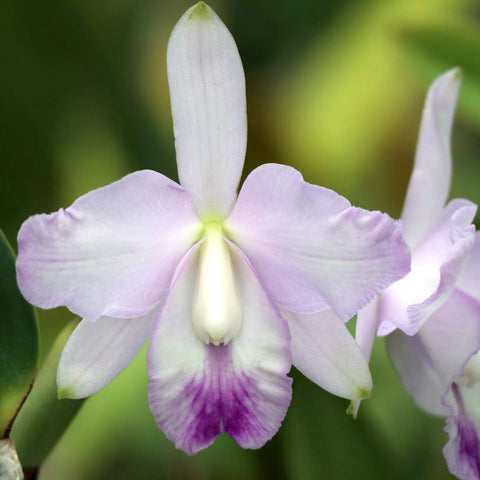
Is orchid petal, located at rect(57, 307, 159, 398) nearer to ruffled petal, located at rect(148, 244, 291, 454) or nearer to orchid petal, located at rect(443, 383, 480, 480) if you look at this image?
ruffled petal, located at rect(148, 244, 291, 454)

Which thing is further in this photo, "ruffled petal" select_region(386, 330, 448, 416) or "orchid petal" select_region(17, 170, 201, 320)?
"ruffled petal" select_region(386, 330, 448, 416)

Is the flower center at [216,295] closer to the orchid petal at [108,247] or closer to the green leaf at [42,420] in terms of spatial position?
the orchid petal at [108,247]

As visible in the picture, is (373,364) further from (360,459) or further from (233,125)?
(233,125)

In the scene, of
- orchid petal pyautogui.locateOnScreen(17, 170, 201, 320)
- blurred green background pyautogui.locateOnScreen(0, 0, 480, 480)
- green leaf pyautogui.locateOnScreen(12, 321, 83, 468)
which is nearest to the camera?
orchid petal pyautogui.locateOnScreen(17, 170, 201, 320)

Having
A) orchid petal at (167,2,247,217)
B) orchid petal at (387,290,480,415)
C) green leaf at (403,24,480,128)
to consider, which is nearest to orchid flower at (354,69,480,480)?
orchid petal at (387,290,480,415)

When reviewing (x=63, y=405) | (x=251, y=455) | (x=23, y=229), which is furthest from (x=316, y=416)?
(x=23, y=229)

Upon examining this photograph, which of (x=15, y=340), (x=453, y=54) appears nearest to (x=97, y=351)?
(x=15, y=340)

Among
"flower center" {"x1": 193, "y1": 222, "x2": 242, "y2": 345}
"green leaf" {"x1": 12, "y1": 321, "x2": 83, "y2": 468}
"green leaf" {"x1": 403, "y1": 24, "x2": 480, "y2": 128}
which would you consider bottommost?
"green leaf" {"x1": 12, "y1": 321, "x2": 83, "y2": 468}

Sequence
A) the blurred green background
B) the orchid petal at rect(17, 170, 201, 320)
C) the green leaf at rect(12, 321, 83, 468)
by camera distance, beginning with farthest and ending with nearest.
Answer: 1. the blurred green background
2. the green leaf at rect(12, 321, 83, 468)
3. the orchid petal at rect(17, 170, 201, 320)

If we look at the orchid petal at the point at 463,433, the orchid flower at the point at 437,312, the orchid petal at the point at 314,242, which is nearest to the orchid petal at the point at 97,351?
the orchid petal at the point at 314,242
